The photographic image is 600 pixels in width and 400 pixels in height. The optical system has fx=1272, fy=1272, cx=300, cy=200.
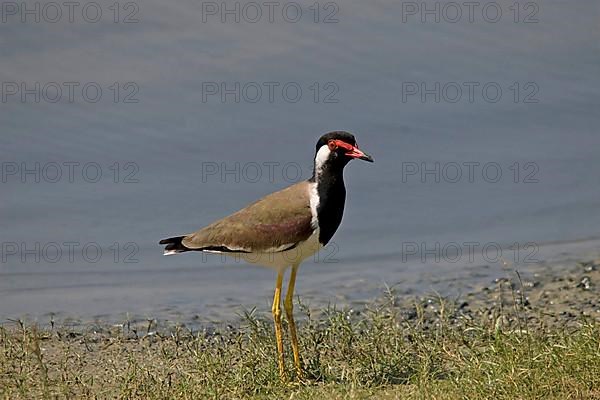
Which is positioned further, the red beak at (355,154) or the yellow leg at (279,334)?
the red beak at (355,154)

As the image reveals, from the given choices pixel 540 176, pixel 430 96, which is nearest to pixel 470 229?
pixel 540 176

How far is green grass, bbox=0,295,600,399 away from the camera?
7.41 m

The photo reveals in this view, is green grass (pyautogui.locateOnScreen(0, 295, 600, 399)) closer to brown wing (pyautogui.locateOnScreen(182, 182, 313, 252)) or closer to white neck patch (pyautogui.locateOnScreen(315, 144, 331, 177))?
brown wing (pyautogui.locateOnScreen(182, 182, 313, 252))

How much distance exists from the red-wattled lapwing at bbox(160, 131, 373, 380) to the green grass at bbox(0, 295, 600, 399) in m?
0.32

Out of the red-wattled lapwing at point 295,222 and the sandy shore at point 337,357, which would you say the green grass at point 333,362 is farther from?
the red-wattled lapwing at point 295,222

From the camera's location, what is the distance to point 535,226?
499 inches

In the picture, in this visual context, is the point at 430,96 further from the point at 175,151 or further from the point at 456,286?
the point at 456,286

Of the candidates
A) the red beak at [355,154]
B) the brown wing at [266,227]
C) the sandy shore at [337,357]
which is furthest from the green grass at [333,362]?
the red beak at [355,154]

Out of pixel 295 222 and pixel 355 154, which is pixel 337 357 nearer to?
pixel 295 222

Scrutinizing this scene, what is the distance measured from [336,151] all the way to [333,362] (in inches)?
55.7

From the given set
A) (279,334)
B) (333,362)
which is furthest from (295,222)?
(333,362)

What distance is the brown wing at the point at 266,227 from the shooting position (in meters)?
8.45

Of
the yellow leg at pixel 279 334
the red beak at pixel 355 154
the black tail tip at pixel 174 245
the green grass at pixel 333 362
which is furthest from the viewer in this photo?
the black tail tip at pixel 174 245

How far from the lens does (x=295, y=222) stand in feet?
27.7
